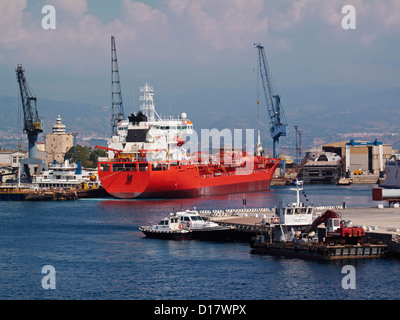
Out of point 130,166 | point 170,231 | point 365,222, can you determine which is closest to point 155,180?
point 130,166

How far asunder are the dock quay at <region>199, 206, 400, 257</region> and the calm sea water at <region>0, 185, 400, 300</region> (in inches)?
60.8

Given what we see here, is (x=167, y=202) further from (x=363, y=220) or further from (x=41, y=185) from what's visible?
(x=363, y=220)

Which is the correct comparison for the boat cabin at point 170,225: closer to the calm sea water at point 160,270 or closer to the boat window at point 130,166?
the calm sea water at point 160,270

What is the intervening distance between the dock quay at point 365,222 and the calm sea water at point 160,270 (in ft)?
5.07

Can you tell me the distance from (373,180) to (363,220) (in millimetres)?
138762

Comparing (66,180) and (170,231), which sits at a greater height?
(66,180)

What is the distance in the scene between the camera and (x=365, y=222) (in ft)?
193

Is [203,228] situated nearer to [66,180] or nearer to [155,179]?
[155,179]

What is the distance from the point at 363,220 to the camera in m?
60.9

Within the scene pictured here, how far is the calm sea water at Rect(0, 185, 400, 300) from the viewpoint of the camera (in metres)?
40.2

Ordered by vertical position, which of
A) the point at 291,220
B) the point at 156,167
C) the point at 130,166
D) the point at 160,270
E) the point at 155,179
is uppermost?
the point at 130,166

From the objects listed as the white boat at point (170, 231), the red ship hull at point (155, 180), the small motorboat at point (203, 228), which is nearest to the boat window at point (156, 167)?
the red ship hull at point (155, 180)

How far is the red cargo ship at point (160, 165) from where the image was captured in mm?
101312

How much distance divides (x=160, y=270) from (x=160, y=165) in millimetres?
56216
